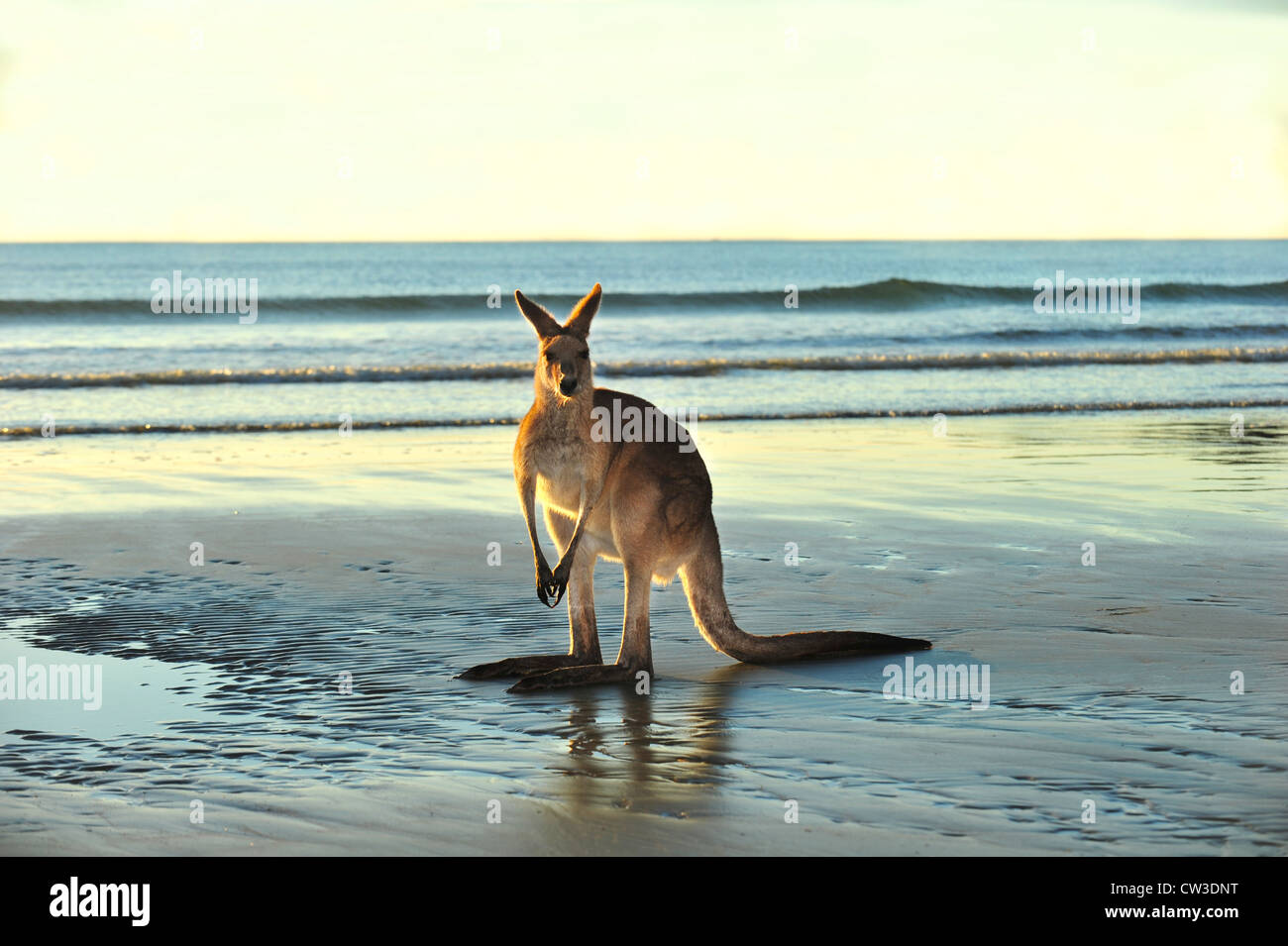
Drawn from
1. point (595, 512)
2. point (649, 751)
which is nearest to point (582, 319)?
point (595, 512)

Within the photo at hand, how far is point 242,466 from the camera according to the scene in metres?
12.0

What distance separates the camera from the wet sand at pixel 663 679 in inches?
159

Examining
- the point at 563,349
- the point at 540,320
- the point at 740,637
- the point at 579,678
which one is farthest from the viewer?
the point at 740,637

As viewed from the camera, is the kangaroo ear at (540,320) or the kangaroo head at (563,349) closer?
→ the kangaroo head at (563,349)

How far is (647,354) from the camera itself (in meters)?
25.7

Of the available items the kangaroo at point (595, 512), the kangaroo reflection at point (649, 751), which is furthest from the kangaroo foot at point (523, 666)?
the kangaroo reflection at point (649, 751)

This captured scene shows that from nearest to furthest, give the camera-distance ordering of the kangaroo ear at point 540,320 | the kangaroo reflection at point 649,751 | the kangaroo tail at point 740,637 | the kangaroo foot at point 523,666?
the kangaroo reflection at point 649,751
the kangaroo ear at point 540,320
the kangaroo foot at point 523,666
the kangaroo tail at point 740,637

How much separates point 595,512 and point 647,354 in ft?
66.8

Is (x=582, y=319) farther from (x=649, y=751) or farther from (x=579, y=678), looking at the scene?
(x=649, y=751)

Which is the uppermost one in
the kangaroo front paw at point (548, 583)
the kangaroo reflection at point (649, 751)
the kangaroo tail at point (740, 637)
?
the kangaroo front paw at point (548, 583)

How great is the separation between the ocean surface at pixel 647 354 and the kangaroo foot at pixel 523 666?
9.70m

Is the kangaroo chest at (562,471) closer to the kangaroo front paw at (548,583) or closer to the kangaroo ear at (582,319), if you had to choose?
the kangaroo front paw at (548,583)

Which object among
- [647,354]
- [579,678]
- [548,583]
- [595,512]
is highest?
[647,354]

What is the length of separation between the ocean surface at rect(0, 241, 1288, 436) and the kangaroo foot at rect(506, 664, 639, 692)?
32.5ft
